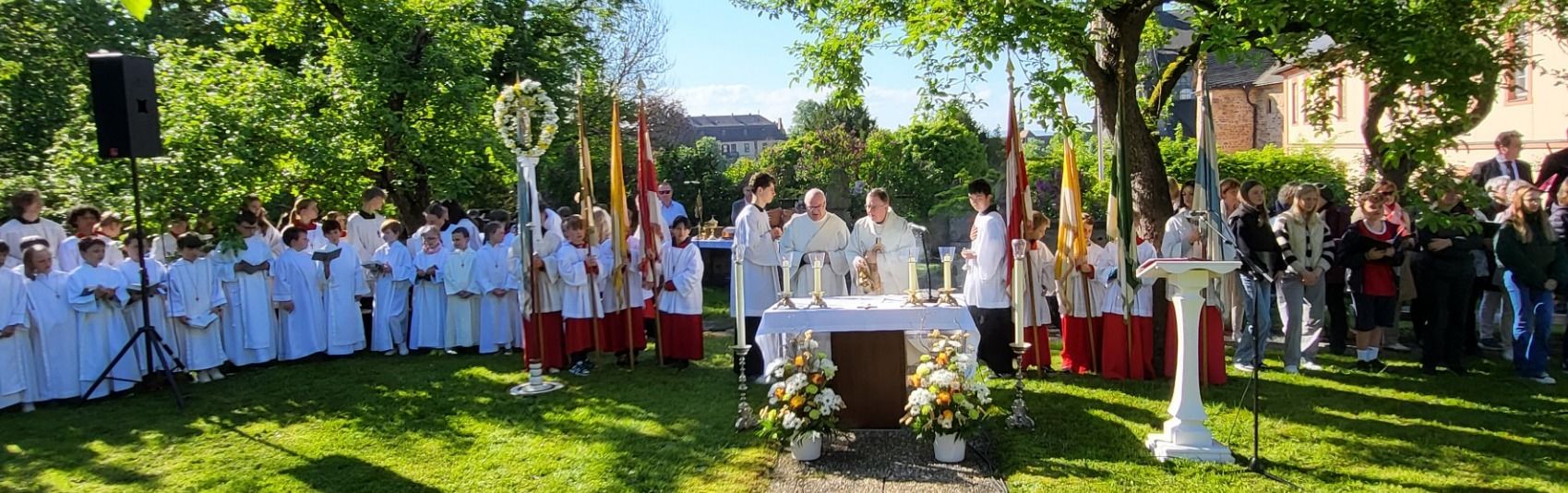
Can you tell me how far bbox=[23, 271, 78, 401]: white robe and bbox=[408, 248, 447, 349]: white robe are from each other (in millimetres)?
3135

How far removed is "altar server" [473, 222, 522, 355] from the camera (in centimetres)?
1107

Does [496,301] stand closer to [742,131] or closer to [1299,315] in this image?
[1299,315]

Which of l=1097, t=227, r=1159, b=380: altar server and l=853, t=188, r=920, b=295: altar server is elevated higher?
l=853, t=188, r=920, b=295: altar server

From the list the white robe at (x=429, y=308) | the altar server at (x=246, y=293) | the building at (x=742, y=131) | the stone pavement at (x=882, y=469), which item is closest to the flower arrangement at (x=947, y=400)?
the stone pavement at (x=882, y=469)

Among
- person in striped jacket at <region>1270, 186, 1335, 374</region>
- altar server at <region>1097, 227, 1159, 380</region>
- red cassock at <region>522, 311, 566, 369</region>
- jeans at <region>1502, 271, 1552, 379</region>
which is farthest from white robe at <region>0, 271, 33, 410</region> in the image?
jeans at <region>1502, 271, 1552, 379</region>

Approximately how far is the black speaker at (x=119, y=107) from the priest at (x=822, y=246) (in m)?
5.51

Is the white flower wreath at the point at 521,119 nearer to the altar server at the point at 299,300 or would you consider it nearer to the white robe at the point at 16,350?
the altar server at the point at 299,300

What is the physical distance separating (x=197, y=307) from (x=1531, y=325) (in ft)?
39.4

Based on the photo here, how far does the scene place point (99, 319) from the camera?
29.9 ft

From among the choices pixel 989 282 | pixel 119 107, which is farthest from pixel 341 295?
pixel 989 282

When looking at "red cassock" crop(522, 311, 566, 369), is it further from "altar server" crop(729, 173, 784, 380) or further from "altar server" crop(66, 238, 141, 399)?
"altar server" crop(66, 238, 141, 399)

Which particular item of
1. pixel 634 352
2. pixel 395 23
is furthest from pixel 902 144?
pixel 634 352

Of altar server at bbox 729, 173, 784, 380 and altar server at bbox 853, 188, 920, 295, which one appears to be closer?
altar server at bbox 853, 188, 920, 295

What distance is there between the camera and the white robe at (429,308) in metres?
11.2
